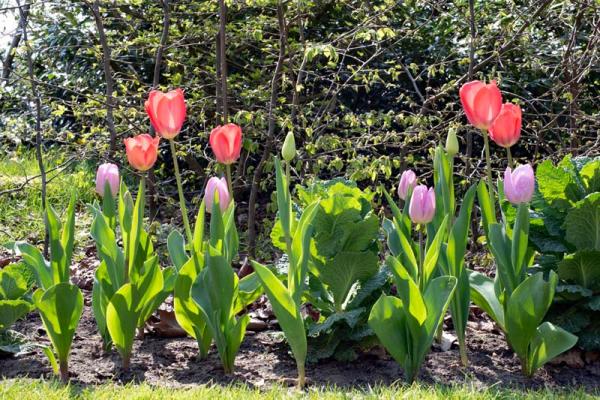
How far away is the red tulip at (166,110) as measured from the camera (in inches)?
102

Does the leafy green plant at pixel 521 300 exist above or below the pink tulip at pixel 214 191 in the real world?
below

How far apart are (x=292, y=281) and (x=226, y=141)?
0.53 m

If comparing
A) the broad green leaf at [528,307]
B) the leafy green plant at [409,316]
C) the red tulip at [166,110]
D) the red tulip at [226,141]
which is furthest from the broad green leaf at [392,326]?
the red tulip at [166,110]

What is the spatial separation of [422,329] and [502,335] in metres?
0.71

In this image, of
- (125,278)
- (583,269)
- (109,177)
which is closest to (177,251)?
(125,278)

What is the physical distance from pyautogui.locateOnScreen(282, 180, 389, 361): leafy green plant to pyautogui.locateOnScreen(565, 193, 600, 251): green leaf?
67 cm

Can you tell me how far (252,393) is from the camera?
8.29 feet

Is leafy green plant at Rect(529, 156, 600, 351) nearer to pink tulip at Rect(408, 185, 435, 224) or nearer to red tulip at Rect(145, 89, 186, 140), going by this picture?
pink tulip at Rect(408, 185, 435, 224)

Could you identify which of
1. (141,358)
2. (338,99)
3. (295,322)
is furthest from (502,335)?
(338,99)

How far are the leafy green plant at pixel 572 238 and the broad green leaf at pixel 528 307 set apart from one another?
0.74 feet

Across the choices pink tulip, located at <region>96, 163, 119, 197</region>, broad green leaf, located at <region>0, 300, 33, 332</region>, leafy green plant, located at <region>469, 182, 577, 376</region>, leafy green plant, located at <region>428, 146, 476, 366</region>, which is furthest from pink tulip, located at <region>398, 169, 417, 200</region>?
broad green leaf, located at <region>0, 300, 33, 332</region>

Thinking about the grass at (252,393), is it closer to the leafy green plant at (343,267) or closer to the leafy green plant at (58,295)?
the leafy green plant at (58,295)

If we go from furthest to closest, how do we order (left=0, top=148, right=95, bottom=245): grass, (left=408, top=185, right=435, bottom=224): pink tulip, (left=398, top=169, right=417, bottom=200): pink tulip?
1. (left=0, top=148, right=95, bottom=245): grass
2. (left=398, top=169, right=417, bottom=200): pink tulip
3. (left=408, top=185, right=435, bottom=224): pink tulip

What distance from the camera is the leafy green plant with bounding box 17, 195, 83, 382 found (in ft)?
8.78
